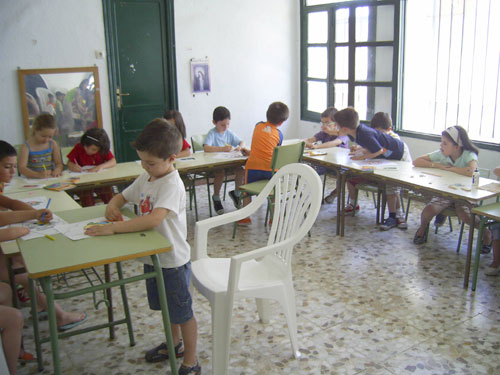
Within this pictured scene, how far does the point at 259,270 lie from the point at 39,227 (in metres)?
1.09

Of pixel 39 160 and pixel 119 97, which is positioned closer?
pixel 39 160

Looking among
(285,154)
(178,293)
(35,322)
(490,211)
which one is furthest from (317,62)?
(35,322)

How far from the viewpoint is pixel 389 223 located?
471 cm

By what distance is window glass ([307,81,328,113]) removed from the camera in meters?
7.34

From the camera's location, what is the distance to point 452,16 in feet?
18.0

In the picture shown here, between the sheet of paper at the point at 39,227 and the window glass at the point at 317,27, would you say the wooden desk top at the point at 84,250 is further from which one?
the window glass at the point at 317,27

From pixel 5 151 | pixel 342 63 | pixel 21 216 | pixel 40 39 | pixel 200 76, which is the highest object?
pixel 40 39

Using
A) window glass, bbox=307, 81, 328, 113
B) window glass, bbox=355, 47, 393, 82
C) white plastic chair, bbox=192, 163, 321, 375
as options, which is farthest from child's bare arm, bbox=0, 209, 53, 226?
window glass, bbox=307, 81, 328, 113

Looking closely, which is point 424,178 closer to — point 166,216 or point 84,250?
point 166,216

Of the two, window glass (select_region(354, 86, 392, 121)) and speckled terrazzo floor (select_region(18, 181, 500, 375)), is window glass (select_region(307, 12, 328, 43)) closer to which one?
window glass (select_region(354, 86, 392, 121))

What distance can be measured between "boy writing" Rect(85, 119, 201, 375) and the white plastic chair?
0.48ft

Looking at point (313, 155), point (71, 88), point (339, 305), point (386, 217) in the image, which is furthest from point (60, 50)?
point (339, 305)

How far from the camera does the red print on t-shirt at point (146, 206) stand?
2355mm

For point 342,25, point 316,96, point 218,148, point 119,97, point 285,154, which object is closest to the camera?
point 285,154
